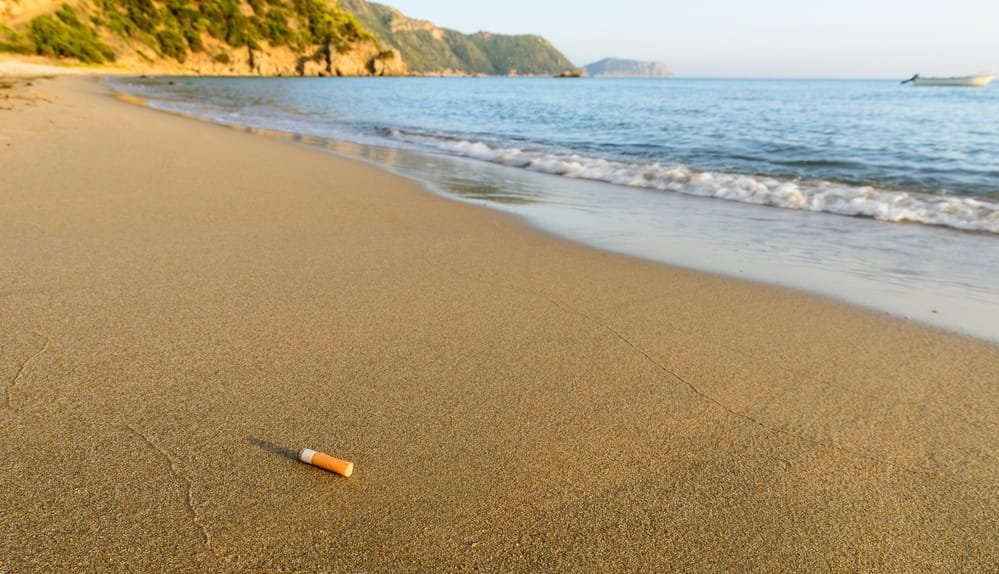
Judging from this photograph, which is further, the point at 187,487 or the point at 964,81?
the point at 964,81

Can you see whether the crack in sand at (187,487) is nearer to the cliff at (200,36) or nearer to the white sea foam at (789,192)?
the white sea foam at (789,192)

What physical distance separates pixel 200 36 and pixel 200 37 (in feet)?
0.78

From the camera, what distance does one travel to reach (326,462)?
1.66 metres

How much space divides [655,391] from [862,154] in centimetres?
1137

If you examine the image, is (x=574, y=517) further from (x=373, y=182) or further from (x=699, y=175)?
(x=699, y=175)

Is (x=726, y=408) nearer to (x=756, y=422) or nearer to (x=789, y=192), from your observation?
(x=756, y=422)

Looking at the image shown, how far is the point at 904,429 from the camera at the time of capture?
2.12 metres

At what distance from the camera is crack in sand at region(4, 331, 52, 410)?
1933mm

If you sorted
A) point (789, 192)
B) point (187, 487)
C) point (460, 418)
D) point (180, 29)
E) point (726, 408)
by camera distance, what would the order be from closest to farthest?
point (187, 487) < point (460, 418) < point (726, 408) < point (789, 192) < point (180, 29)

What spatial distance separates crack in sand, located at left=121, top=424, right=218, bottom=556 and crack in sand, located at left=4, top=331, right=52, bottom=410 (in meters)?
0.48

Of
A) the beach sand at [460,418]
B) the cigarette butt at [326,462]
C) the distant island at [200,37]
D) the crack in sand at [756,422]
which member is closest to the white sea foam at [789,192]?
the beach sand at [460,418]

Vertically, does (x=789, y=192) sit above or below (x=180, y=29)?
below

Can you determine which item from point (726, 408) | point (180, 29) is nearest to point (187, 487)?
point (726, 408)

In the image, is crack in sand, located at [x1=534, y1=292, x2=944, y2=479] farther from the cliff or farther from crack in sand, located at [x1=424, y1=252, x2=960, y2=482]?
the cliff
